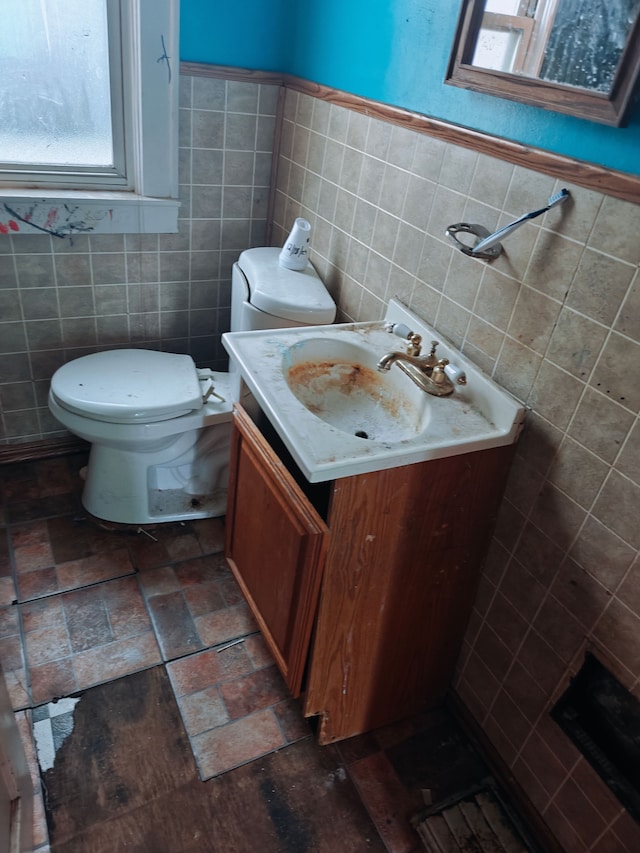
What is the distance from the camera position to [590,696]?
1.21m

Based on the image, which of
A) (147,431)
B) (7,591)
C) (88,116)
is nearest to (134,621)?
(7,591)

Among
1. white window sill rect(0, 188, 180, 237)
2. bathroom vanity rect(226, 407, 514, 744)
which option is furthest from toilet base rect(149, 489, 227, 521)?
white window sill rect(0, 188, 180, 237)

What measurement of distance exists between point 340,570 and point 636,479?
577 millimetres

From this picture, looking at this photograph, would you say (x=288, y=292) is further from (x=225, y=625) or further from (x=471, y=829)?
(x=471, y=829)

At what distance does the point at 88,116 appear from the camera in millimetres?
1918

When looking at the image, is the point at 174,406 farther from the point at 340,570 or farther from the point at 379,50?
the point at 379,50

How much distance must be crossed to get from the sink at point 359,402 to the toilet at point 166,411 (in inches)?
11.8

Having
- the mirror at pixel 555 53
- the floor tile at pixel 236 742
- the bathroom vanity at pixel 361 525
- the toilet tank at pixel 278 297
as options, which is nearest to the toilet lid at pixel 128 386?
the toilet tank at pixel 278 297

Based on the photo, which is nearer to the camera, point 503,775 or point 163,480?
point 503,775

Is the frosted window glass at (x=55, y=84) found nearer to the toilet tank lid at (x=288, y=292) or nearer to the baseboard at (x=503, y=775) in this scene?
the toilet tank lid at (x=288, y=292)

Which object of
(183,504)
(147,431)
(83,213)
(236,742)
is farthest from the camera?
(183,504)

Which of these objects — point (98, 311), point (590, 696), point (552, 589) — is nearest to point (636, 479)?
point (552, 589)

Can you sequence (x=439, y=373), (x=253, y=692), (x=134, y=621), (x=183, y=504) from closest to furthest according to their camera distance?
(x=439, y=373) < (x=253, y=692) < (x=134, y=621) < (x=183, y=504)

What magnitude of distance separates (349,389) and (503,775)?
100 centimetres
